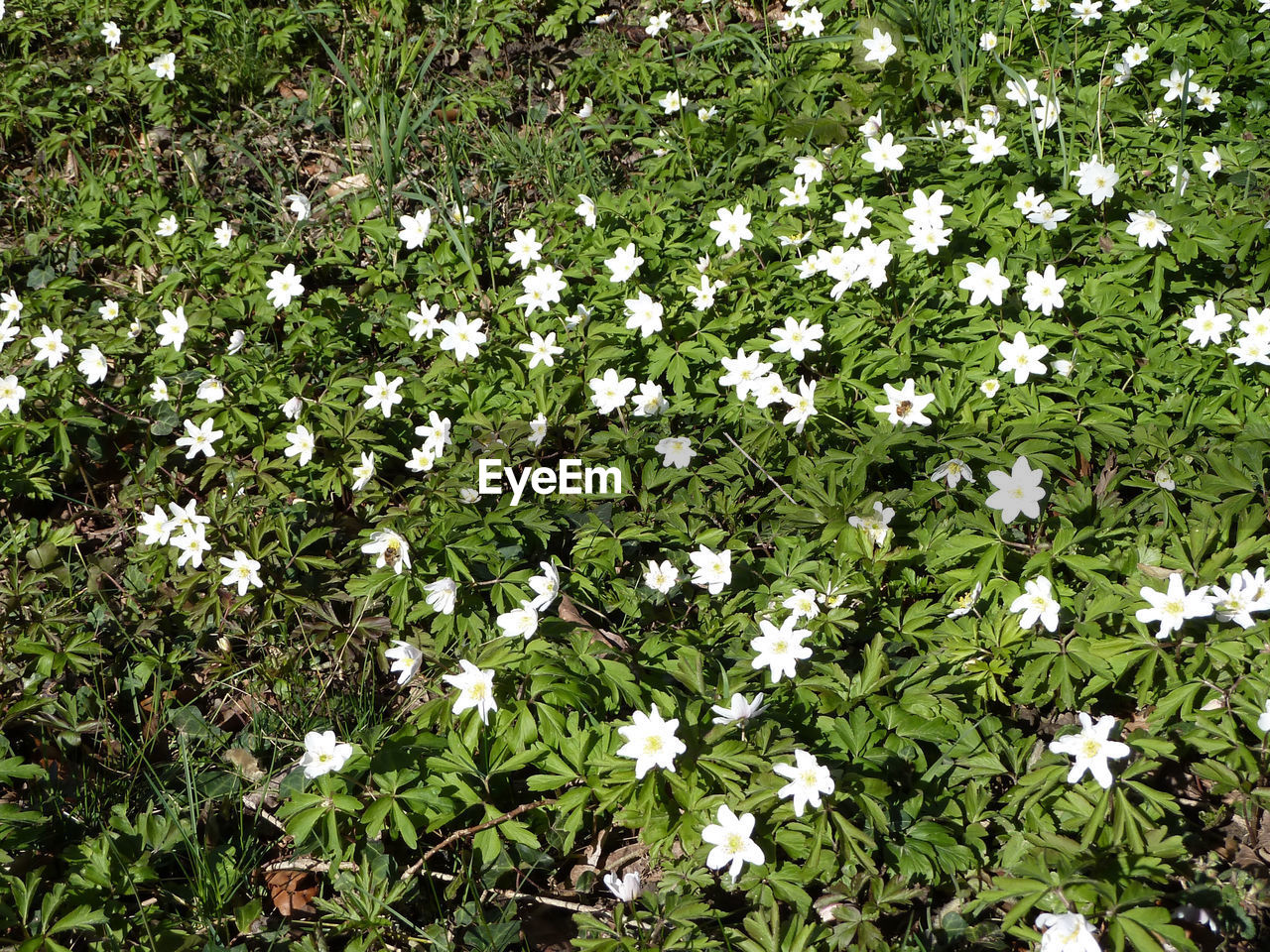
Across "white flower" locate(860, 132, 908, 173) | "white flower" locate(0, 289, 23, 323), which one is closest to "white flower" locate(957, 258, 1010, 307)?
"white flower" locate(860, 132, 908, 173)

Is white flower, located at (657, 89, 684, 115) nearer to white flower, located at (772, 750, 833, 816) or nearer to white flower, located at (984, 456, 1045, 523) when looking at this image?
white flower, located at (984, 456, 1045, 523)

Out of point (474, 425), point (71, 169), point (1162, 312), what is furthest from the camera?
point (71, 169)

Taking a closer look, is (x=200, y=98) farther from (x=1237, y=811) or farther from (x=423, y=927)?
(x=1237, y=811)

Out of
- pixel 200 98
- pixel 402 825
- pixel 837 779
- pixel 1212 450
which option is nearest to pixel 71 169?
pixel 200 98

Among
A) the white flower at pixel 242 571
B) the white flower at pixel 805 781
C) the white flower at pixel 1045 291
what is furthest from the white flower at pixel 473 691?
the white flower at pixel 1045 291

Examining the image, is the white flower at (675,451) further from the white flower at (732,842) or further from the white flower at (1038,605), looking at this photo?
the white flower at (732,842)

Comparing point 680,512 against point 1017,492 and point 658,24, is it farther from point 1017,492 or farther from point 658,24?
point 658,24

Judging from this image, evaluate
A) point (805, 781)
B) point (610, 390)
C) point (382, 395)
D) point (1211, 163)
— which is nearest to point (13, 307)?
point (382, 395)
